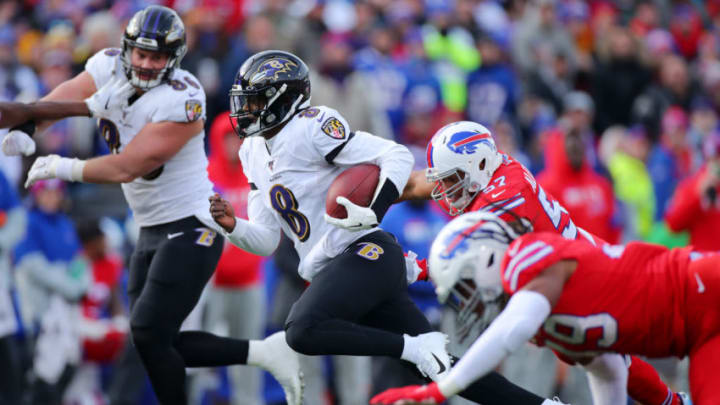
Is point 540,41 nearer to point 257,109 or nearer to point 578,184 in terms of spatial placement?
point 578,184

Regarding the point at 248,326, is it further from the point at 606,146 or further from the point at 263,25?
the point at 606,146

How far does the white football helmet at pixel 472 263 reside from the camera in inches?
174

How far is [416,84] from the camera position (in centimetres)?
1178

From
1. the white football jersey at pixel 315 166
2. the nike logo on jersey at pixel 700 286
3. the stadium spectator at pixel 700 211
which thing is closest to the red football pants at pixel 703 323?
the nike logo on jersey at pixel 700 286

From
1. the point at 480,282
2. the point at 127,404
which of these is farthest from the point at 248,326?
the point at 480,282

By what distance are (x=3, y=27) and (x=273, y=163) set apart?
6.59m

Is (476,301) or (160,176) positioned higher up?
(476,301)

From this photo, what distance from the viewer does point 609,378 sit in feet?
16.0

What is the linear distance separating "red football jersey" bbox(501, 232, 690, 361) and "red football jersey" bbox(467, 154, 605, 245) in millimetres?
886

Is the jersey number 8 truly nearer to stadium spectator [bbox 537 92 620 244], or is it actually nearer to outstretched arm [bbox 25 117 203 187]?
outstretched arm [bbox 25 117 203 187]

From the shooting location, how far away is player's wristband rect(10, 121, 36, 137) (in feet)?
19.2

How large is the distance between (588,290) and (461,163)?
1.35 meters

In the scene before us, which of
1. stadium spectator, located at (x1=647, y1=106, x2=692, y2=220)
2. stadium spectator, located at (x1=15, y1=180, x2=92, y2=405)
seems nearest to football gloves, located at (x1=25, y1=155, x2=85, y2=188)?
stadium spectator, located at (x1=15, y1=180, x2=92, y2=405)

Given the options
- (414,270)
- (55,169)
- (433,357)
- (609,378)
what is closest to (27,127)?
(55,169)
